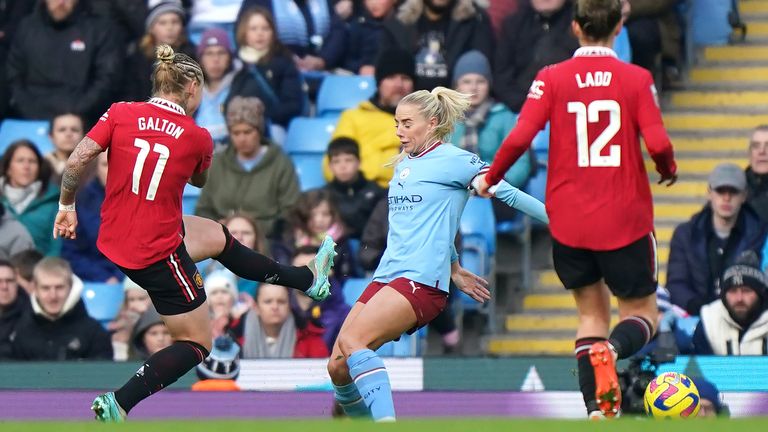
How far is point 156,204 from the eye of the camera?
28.1ft

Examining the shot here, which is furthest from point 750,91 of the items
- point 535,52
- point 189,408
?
point 189,408

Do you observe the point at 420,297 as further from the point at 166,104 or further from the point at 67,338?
the point at 67,338

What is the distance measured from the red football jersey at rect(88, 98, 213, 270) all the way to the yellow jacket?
4.34 m

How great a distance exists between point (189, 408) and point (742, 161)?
5430 millimetres

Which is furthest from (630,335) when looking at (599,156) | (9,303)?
(9,303)

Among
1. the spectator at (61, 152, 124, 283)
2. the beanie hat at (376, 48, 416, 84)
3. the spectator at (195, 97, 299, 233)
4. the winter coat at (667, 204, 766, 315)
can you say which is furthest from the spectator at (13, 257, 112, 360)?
the winter coat at (667, 204, 766, 315)

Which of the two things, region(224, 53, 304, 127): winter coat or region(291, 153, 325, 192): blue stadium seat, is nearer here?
region(291, 153, 325, 192): blue stadium seat

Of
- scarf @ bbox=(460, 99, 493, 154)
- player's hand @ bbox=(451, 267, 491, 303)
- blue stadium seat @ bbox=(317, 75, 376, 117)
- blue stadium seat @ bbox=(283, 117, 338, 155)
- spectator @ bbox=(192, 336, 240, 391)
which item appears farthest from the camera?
blue stadium seat @ bbox=(317, 75, 376, 117)

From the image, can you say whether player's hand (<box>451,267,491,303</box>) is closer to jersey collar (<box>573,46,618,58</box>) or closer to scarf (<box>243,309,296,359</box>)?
jersey collar (<box>573,46,618,58</box>)

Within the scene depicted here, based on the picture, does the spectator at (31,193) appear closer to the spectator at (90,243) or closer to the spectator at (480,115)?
the spectator at (90,243)

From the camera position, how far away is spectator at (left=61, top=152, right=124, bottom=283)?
13.3 meters

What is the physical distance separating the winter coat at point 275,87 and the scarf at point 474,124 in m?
1.67

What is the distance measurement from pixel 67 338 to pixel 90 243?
138 cm

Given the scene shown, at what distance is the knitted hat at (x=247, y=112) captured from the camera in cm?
1305
